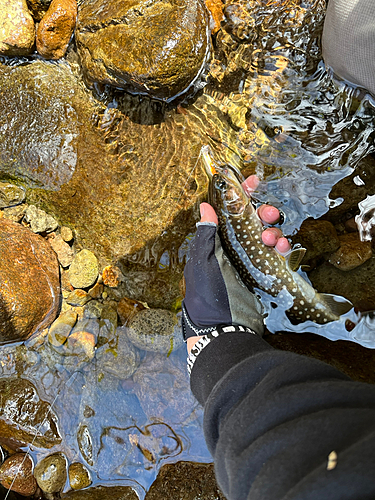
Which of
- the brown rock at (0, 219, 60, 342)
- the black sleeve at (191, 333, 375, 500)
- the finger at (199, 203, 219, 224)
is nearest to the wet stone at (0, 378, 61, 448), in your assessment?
the brown rock at (0, 219, 60, 342)

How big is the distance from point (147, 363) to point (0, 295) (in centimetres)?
170

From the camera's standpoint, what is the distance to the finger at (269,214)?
10.4 feet

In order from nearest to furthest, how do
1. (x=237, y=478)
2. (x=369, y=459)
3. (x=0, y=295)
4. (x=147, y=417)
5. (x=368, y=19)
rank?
(x=369, y=459)
(x=237, y=478)
(x=368, y=19)
(x=0, y=295)
(x=147, y=417)

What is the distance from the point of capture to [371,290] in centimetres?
312

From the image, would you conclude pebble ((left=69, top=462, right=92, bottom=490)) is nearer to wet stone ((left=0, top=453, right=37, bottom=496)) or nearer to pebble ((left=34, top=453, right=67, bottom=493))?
pebble ((left=34, top=453, right=67, bottom=493))

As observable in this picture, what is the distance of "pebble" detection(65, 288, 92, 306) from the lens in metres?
3.87

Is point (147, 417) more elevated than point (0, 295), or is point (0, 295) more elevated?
point (0, 295)

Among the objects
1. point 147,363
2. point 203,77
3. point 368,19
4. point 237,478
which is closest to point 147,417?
point 147,363

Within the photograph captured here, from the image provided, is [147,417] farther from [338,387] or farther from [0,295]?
[338,387]

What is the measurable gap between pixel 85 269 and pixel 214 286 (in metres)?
1.65

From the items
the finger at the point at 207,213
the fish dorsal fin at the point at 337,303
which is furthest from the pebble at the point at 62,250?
the fish dorsal fin at the point at 337,303

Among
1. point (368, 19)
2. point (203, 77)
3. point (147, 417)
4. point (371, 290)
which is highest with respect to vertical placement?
point (368, 19)

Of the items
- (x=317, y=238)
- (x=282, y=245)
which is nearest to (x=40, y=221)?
(x=282, y=245)

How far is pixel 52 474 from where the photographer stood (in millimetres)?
3574
